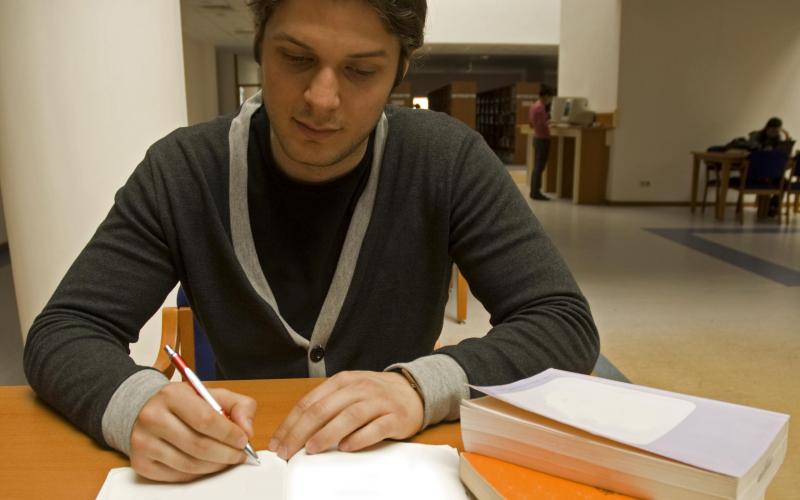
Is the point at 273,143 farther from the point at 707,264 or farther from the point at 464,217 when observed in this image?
the point at 707,264

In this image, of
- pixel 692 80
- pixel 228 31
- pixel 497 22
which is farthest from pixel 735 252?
pixel 228 31

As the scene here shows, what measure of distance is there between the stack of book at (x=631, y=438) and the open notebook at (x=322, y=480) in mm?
43

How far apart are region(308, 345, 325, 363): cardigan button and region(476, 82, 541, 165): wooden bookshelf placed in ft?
46.0

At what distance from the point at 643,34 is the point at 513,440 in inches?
328

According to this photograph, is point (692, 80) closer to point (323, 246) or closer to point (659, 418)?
point (323, 246)

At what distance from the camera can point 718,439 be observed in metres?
0.57

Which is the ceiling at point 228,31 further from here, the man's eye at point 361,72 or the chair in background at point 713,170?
the man's eye at point 361,72

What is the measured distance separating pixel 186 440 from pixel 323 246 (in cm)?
50

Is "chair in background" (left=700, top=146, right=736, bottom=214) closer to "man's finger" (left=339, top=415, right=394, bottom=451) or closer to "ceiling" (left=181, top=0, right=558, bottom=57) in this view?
"ceiling" (left=181, top=0, right=558, bottom=57)

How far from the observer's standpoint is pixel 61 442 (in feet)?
2.50

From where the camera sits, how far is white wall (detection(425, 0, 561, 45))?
1240 cm

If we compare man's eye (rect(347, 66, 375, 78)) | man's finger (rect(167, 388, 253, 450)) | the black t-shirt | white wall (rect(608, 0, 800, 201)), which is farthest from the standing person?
man's finger (rect(167, 388, 253, 450))

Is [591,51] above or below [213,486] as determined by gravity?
above

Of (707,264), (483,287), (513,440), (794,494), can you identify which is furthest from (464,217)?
(707,264)
